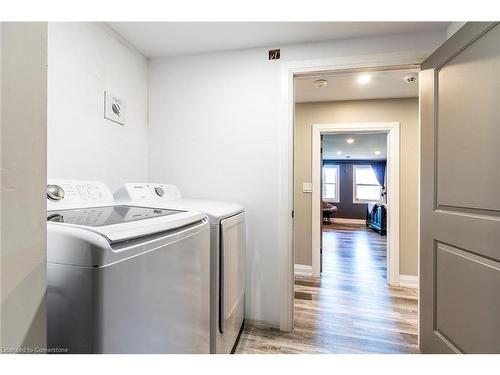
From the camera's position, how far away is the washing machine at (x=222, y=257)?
1.28 m

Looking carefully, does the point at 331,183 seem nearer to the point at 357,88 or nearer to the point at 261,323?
the point at 357,88

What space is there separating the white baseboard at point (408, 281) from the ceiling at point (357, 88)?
6.99 feet

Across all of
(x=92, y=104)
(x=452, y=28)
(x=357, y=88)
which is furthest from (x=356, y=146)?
Answer: (x=92, y=104)

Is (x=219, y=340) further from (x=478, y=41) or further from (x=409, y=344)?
(x=478, y=41)

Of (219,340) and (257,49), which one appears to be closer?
(219,340)

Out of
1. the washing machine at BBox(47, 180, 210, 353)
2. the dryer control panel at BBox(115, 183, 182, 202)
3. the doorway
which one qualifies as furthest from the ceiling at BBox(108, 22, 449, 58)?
the washing machine at BBox(47, 180, 210, 353)

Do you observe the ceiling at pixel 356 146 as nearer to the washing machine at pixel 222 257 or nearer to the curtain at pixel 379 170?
the curtain at pixel 379 170

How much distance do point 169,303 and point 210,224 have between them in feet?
1.59

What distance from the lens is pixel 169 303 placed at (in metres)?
0.83

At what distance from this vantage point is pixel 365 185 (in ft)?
28.7

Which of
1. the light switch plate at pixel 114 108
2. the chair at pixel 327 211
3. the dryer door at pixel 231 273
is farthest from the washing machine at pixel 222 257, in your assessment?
the chair at pixel 327 211

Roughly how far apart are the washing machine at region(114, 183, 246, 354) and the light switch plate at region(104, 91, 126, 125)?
1.78ft

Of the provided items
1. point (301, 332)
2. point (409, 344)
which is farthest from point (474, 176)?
point (301, 332)

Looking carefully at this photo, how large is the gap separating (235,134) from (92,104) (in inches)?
39.7
